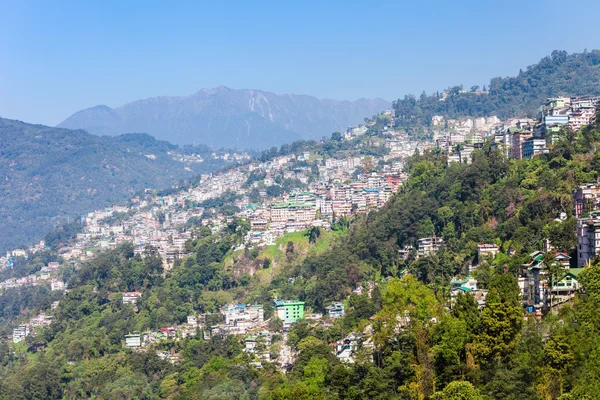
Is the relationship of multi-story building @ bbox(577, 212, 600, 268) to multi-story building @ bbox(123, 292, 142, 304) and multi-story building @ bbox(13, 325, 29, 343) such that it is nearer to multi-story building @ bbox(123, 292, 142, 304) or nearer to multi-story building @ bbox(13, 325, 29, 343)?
multi-story building @ bbox(123, 292, 142, 304)

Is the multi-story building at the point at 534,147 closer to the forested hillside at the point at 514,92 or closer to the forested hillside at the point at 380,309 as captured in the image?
the forested hillside at the point at 380,309

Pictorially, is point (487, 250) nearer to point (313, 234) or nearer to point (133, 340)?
point (133, 340)

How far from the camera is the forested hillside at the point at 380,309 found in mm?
23766

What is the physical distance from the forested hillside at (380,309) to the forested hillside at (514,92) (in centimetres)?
4765

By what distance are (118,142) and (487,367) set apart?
→ 551ft

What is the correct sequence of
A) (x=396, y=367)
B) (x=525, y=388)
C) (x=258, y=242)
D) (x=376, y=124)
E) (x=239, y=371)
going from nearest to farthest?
(x=525, y=388)
(x=396, y=367)
(x=239, y=371)
(x=258, y=242)
(x=376, y=124)

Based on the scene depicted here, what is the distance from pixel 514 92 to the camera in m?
112

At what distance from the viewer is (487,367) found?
2378cm

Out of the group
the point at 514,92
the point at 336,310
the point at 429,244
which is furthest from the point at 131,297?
the point at 514,92

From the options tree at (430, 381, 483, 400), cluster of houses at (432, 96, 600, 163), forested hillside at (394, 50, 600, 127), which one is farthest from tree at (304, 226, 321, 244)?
forested hillside at (394, 50, 600, 127)

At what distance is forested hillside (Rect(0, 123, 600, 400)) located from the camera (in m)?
23.8

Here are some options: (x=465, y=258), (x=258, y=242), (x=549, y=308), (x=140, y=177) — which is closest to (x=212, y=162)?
(x=140, y=177)

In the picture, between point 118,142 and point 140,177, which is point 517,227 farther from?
point 118,142

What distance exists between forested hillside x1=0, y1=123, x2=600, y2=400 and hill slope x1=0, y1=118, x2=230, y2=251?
78301 mm
